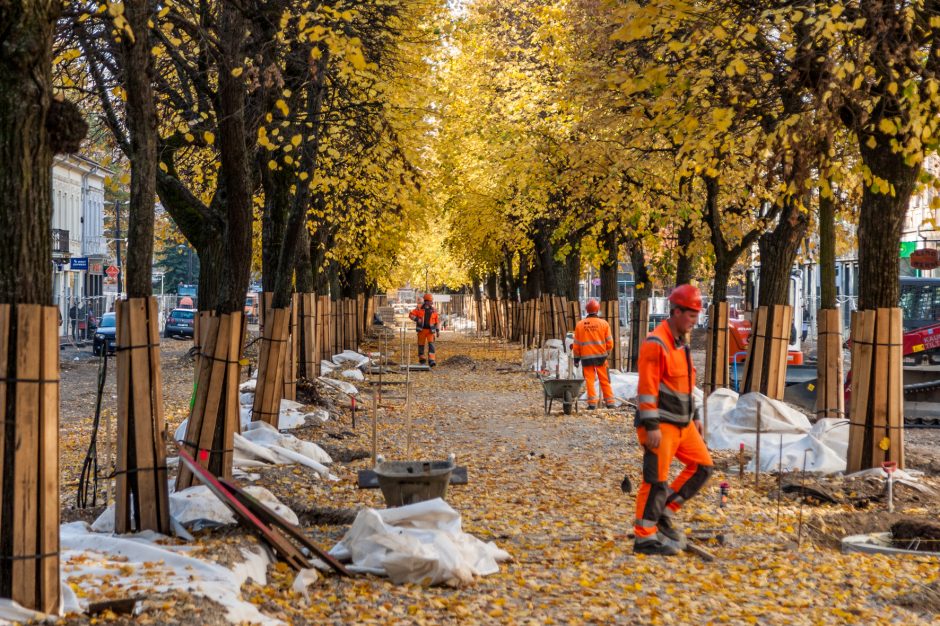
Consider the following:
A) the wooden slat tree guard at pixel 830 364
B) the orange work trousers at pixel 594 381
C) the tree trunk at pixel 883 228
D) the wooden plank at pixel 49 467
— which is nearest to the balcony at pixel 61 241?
the orange work trousers at pixel 594 381

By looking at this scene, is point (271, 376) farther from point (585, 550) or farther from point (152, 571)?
point (152, 571)

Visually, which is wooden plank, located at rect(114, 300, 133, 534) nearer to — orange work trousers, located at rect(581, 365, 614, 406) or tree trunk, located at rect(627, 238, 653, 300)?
orange work trousers, located at rect(581, 365, 614, 406)

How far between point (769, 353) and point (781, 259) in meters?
1.80

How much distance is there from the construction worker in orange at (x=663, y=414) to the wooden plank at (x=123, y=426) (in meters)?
3.69

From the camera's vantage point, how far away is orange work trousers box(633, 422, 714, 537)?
9.54 m

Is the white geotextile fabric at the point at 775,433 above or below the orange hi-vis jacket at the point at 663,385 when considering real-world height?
below

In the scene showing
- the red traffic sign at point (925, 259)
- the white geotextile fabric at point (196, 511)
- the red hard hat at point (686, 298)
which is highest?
the red traffic sign at point (925, 259)

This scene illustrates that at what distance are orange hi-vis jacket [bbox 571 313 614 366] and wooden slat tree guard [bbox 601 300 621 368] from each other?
790cm

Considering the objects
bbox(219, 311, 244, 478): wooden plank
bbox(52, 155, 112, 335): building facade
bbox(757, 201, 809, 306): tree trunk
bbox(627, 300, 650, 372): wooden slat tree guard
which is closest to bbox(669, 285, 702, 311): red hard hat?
bbox(219, 311, 244, 478): wooden plank

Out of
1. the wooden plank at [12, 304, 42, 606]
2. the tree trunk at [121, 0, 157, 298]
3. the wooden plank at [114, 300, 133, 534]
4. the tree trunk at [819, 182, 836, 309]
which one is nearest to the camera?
the wooden plank at [12, 304, 42, 606]

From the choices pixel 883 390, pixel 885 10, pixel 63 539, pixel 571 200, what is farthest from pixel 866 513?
pixel 571 200

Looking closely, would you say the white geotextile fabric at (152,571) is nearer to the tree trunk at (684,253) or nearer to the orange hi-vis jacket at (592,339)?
the orange hi-vis jacket at (592,339)

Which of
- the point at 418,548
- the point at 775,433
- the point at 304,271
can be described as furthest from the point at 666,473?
the point at 304,271

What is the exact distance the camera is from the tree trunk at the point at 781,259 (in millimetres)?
18125
